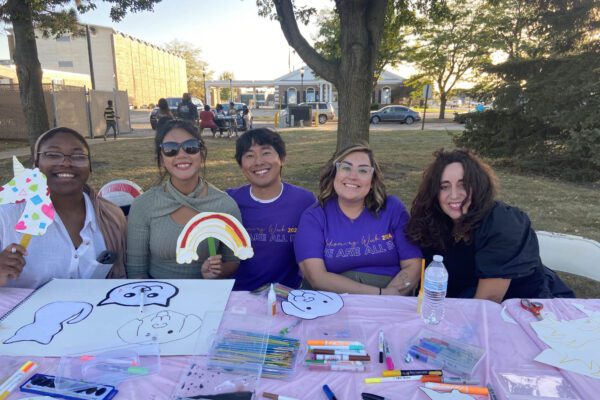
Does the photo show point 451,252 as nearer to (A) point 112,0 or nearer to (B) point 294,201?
(B) point 294,201

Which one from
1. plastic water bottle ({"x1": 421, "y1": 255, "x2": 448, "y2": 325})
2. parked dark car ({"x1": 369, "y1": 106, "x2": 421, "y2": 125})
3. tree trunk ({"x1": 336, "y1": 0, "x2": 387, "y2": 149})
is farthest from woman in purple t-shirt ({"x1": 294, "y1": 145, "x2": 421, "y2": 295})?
parked dark car ({"x1": 369, "y1": 106, "x2": 421, "y2": 125})

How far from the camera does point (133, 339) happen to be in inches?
61.3

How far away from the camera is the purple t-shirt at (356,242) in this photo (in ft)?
7.99

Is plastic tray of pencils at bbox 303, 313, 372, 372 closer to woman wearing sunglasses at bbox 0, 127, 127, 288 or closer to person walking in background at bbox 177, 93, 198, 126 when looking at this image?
woman wearing sunglasses at bbox 0, 127, 127, 288

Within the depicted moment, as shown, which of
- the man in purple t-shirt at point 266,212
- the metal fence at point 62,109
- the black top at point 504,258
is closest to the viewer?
the black top at point 504,258

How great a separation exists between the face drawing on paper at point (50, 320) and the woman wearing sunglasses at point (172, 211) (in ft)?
1.97

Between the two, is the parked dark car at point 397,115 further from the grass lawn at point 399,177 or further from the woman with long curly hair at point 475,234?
the woman with long curly hair at point 475,234

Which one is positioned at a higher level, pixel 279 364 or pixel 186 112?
pixel 186 112

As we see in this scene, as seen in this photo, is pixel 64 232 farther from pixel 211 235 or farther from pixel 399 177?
pixel 399 177

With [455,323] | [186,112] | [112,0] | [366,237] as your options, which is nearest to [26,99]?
[112,0]

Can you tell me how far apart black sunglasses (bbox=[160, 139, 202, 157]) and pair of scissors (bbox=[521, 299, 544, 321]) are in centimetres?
200

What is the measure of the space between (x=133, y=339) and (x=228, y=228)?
2.54 feet

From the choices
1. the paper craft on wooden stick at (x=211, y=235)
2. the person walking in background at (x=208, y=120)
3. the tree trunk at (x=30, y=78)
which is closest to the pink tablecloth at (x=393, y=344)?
the paper craft on wooden stick at (x=211, y=235)

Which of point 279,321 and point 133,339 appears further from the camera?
point 279,321
